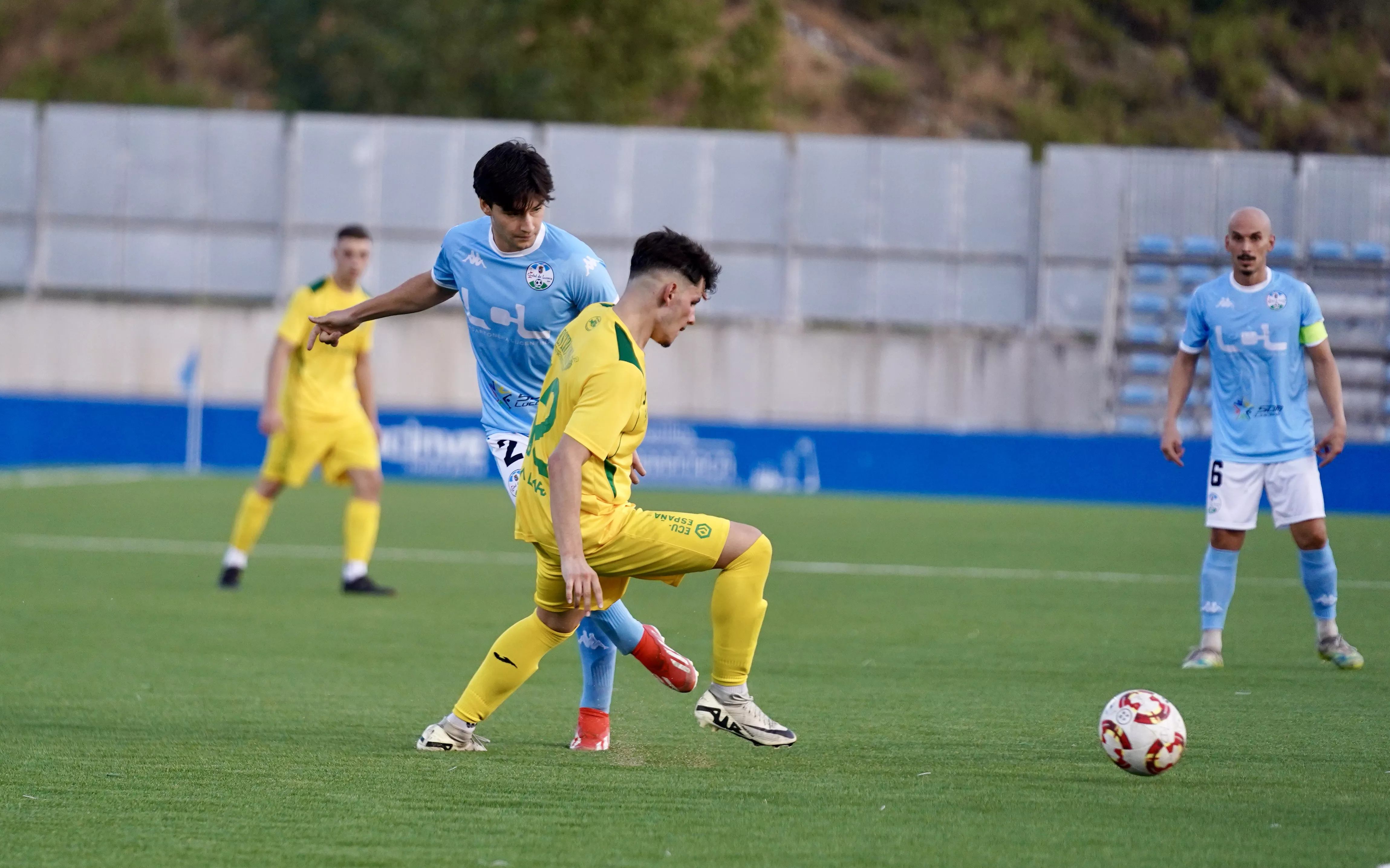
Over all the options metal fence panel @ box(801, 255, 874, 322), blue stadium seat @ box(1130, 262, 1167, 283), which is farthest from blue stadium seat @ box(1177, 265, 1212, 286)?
metal fence panel @ box(801, 255, 874, 322)

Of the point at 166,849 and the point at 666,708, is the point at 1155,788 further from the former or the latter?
the point at 166,849

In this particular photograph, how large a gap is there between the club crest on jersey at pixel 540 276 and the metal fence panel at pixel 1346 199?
21529 millimetres

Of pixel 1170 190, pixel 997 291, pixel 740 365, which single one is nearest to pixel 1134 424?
pixel 997 291

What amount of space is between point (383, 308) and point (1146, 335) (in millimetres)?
20584

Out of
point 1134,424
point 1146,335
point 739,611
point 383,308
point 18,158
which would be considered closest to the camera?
point 739,611

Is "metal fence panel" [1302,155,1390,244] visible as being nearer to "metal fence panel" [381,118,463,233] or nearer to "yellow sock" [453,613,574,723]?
"metal fence panel" [381,118,463,233]

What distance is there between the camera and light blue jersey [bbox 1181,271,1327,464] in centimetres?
774

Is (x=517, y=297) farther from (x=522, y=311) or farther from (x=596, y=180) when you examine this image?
(x=596, y=180)

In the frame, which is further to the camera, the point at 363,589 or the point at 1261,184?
the point at 1261,184

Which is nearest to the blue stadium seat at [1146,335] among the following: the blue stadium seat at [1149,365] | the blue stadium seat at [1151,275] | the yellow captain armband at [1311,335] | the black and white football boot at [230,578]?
the blue stadium seat at [1149,365]

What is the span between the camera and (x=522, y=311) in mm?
5652

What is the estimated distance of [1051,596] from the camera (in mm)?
10594

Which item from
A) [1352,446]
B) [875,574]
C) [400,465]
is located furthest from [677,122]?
[875,574]

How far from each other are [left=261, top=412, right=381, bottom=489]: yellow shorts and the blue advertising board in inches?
364
